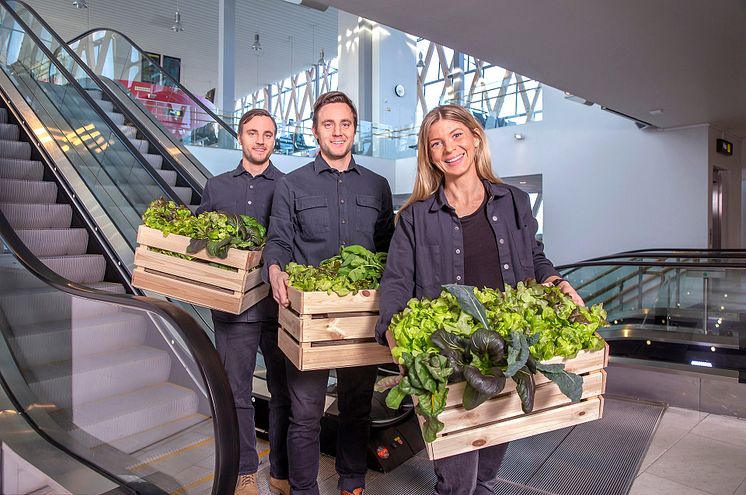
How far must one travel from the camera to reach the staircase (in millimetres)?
2332

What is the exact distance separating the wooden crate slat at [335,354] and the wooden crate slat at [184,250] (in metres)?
0.53

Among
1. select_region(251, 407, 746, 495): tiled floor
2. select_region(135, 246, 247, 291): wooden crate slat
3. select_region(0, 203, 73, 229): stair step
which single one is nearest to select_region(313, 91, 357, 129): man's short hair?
select_region(135, 246, 247, 291): wooden crate slat

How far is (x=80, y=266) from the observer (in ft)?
16.7

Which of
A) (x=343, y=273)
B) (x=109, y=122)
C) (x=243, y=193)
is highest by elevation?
(x=109, y=122)

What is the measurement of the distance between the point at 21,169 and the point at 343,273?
5.13 metres

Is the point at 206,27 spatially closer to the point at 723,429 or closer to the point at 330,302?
the point at 723,429

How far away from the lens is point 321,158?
270cm

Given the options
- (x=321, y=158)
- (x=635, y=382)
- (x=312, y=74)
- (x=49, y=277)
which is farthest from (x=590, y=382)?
(x=312, y=74)

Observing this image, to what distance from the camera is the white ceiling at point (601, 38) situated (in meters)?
4.61

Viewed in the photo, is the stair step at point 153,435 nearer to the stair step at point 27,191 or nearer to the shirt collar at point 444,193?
the shirt collar at point 444,193

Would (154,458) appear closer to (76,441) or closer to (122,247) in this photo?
(76,441)

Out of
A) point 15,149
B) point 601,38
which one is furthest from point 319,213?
point 15,149

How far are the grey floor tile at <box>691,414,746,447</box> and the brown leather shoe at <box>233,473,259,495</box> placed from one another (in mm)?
3099

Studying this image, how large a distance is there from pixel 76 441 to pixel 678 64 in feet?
21.6
